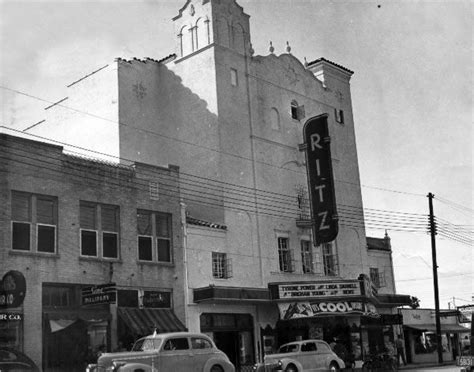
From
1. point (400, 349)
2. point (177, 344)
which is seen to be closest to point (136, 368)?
point (177, 344)

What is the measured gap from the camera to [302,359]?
2680 cm

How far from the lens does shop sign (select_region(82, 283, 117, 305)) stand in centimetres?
2499

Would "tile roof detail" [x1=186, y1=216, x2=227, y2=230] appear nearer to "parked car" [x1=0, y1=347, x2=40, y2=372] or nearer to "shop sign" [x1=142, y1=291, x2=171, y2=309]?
"shop sign" [x1=142, y1=291, x2=171, y2=309]

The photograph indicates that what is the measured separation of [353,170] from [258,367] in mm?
18833

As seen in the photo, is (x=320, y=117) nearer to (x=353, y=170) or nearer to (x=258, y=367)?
(x=353, y=170)

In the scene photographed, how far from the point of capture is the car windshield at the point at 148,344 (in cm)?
2161

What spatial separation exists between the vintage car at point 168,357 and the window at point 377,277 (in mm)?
21256

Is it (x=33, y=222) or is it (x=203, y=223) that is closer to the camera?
(x=33, y=222)

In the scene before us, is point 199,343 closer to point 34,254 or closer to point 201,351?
point 201,351

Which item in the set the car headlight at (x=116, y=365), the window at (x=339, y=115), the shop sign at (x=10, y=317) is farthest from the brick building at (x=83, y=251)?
the window at (x=339, y=115)

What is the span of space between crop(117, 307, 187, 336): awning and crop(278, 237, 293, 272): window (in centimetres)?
839

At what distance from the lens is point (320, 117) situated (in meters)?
37.1

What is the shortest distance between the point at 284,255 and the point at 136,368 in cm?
1697

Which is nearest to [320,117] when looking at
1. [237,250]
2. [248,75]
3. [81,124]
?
[248,75]
